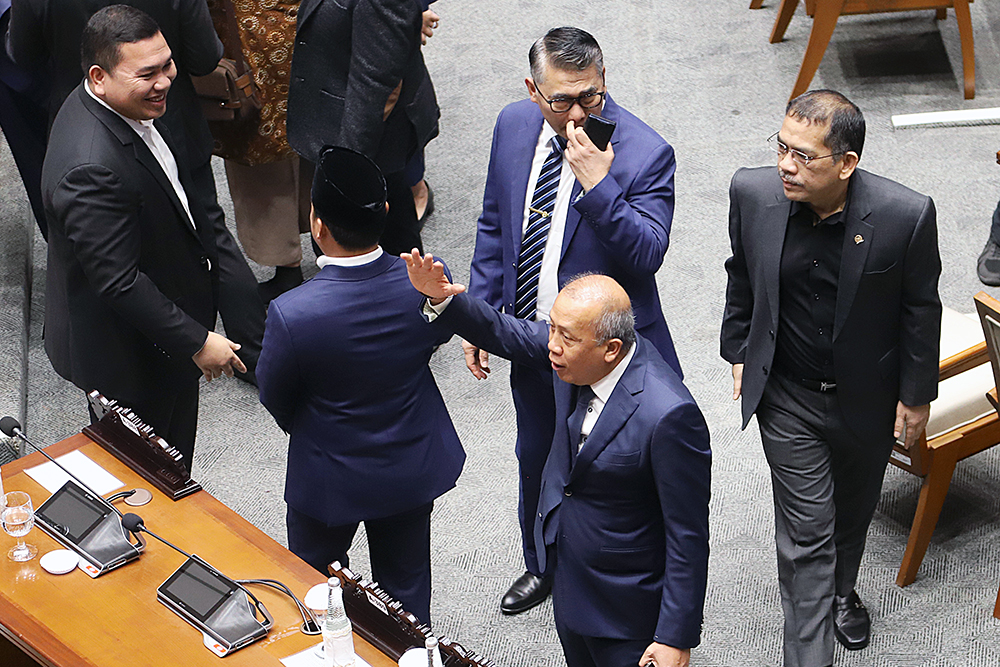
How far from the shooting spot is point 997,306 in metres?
3.48

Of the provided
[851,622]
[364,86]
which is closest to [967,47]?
[364,86]

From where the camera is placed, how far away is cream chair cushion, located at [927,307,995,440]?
155 inches

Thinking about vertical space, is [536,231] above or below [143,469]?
above

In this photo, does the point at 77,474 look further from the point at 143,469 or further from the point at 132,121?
the point at 132,121

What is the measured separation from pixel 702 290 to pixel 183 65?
2.31 m

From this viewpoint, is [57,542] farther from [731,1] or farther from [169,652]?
[731,1]

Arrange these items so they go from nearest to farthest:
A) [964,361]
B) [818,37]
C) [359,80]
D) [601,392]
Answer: [601,392], [964,361], [359,80], [818,37]

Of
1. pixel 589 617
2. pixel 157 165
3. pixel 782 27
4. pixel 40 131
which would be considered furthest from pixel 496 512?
pixel 782 27

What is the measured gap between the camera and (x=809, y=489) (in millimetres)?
3443

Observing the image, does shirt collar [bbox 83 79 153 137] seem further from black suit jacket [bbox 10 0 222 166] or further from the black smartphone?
the black smartphone

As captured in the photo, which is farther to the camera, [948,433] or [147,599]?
[948,433]

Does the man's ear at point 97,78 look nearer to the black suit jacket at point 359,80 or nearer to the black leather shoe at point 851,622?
the black suit jacket at point 359,80

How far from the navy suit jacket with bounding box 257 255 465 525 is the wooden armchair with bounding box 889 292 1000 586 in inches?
60.5

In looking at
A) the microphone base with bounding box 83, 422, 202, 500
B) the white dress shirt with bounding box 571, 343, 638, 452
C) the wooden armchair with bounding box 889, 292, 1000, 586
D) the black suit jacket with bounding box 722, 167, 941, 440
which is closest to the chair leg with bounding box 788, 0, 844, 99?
the wooden armchair with bounding box 889, 292, 1000, 586
